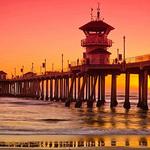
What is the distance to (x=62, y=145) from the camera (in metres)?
21.0

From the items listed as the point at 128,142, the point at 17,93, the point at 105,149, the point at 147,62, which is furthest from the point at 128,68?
the point at 17,93

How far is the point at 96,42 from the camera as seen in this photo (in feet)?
215

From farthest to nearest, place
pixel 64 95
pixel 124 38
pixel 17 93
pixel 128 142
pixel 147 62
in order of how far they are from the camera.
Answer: pixel 17 93 → pixel 64 95 → pixel 124 38 → pixel 147 62 → pixel 128 142

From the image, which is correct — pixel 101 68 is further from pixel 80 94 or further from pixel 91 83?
pixel 91 83

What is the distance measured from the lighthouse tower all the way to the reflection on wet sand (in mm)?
37450

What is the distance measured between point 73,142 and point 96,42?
43.7 metres

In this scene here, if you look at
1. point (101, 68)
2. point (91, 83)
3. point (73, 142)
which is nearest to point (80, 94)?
point (101, 68)

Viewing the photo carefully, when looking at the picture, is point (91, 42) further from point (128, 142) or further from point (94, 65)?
point (128, 142)

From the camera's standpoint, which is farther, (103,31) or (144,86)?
(103,31)

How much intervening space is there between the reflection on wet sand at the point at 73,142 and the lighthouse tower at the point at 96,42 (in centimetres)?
3745

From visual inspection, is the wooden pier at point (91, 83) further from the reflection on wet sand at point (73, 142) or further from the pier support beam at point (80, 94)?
the reflection on wet sand at point (73, 142)

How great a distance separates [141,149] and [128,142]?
315cm

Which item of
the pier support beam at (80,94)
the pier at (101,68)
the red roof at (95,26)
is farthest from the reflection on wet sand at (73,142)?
the red roof at (95,26)

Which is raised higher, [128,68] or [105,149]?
[128,68]
